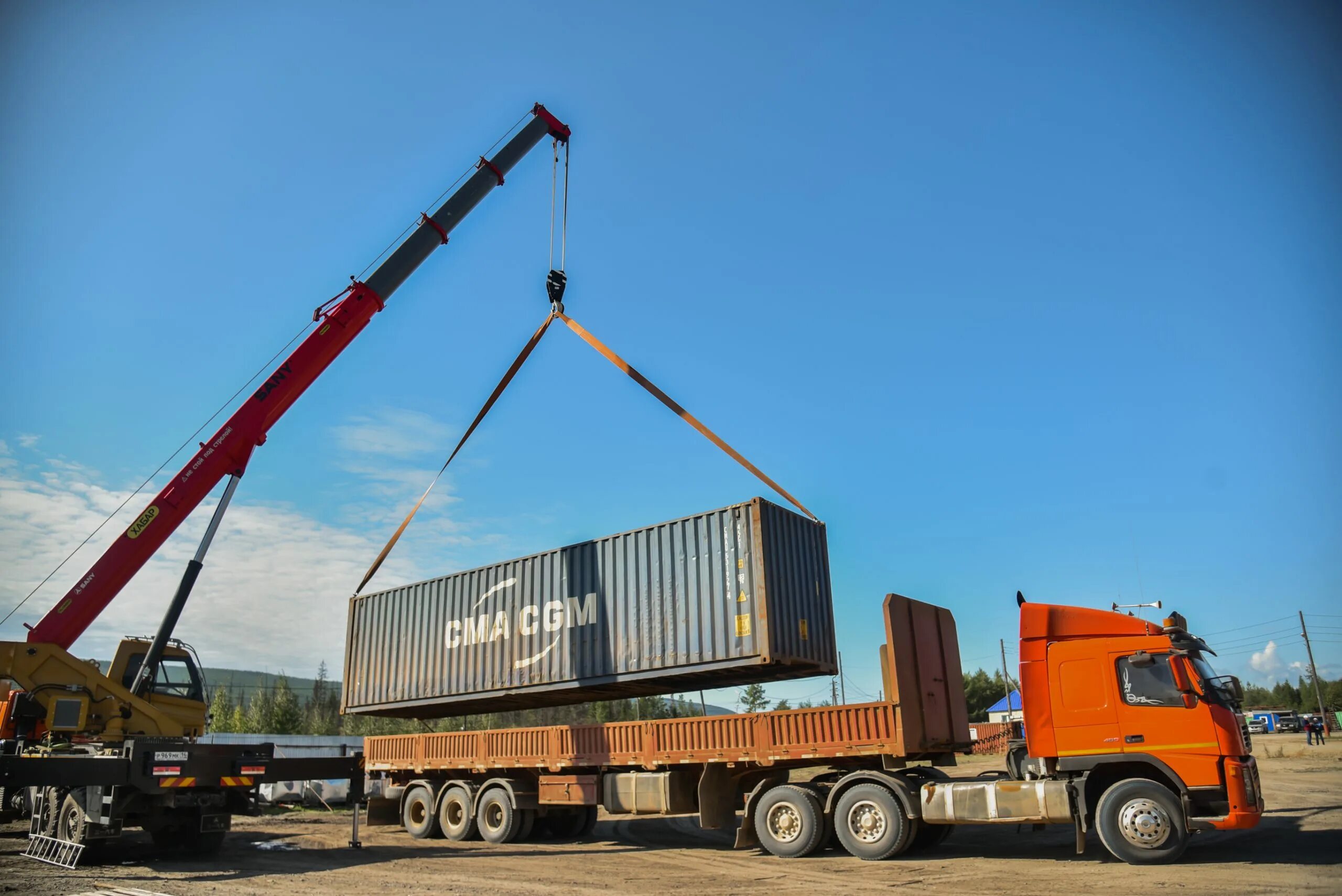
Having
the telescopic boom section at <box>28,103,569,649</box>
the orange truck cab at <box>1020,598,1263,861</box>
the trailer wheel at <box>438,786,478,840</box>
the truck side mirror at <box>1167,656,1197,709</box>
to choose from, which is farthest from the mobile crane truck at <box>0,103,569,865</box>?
the truck side mirror at <box>1167,656,1197,709</box>

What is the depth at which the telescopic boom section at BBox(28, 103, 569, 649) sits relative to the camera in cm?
1108

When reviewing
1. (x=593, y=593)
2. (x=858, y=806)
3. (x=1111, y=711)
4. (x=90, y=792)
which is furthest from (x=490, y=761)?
(x=1111, y=711)

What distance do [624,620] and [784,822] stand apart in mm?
3784

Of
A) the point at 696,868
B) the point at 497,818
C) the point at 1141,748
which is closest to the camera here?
the point at 1141,748

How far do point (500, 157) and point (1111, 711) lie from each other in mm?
13206

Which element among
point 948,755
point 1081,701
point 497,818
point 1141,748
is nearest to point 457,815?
point 497,818

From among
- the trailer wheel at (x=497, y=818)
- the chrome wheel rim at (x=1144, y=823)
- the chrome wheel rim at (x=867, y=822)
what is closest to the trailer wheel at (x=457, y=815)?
the trailer wheel at (x=497, y=818)

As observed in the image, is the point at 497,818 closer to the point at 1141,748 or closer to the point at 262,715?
the point at 1141,748

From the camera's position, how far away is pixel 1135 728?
31.0ft

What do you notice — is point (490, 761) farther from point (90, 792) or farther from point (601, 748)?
point (90, 792)

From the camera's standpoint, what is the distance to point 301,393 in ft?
43.3

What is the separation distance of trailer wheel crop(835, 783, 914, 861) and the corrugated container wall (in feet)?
6.52

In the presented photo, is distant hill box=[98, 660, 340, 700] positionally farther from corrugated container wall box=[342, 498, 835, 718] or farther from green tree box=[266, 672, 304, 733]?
corrugated container wall box=[342, 498, 835, 718]

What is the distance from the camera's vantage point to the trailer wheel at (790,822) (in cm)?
1080
